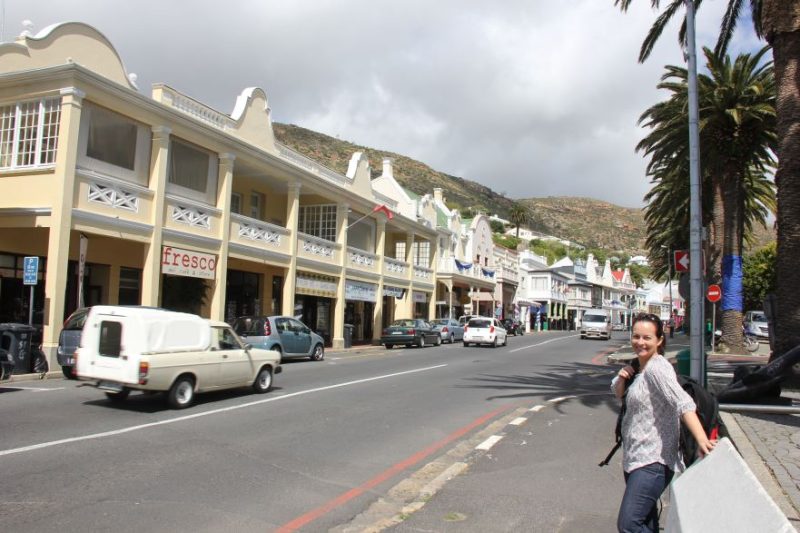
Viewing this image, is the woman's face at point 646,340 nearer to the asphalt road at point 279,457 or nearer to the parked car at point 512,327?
the asphalt road at point 279,457

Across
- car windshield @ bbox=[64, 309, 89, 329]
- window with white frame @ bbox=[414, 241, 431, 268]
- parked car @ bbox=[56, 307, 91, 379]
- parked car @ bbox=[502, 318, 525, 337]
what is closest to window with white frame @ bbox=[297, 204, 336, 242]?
window with white frame @ bbox=[414, 241, 431, 268]

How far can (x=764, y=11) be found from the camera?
12.5 meters

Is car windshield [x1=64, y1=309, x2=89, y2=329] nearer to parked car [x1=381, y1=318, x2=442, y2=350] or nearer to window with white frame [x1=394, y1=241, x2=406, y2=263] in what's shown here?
parked car [x1=381, y1=318, x2=442, y2=350]

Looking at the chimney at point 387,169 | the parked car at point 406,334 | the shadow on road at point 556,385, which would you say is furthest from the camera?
the chimney at point 387,169

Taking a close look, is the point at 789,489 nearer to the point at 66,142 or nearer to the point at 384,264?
the point at 66,142

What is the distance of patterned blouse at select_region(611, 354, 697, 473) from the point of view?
3.70 meters

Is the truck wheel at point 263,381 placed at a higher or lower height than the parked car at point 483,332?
lower

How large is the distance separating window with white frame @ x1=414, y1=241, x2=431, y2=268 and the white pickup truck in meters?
30.6

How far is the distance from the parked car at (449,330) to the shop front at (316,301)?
5.96m

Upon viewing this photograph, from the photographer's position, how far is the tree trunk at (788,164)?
39.5 feet

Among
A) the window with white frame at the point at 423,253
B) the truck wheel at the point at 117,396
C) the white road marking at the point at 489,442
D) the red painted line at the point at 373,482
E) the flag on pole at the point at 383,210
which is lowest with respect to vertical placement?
the red painted line at the point at 373,482

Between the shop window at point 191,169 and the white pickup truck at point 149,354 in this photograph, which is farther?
the shop window at point 191,169

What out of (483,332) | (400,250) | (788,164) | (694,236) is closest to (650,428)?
(694,236)

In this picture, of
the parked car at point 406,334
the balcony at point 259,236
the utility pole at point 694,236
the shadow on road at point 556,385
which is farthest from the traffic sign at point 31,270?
the parked car at point 406,334
